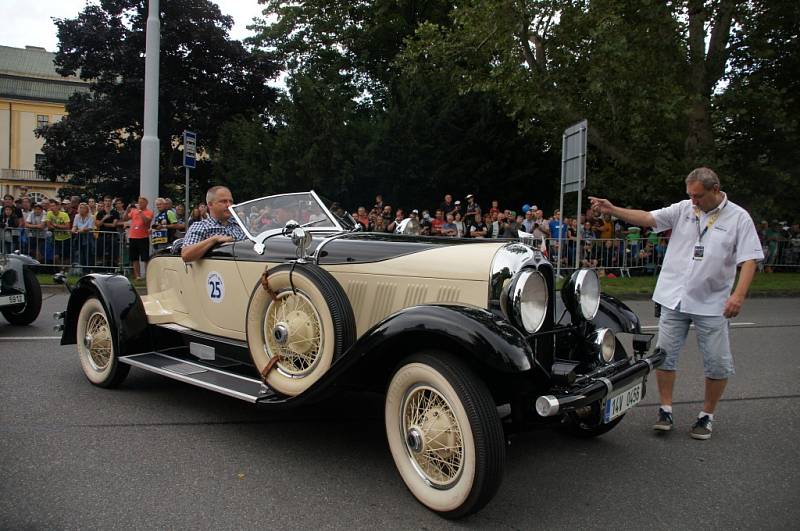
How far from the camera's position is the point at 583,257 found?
14.0 metres

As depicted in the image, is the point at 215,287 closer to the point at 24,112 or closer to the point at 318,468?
the point at 318,468

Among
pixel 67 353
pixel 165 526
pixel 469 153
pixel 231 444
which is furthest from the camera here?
pixel 469 153

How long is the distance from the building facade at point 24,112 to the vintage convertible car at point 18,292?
5762 cm

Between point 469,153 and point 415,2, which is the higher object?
point 415,2

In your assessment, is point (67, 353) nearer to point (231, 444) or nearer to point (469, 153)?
point (231, 444)

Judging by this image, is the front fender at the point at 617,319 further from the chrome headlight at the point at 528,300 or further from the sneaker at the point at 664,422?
the chrome headlight at the point at 528,300

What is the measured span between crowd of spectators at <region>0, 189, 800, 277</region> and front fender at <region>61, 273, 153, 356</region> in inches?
220

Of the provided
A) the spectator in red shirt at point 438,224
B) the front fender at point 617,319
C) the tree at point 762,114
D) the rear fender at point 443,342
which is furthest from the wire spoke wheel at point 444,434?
the tree at point 762,114

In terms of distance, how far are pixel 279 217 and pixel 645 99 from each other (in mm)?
13697

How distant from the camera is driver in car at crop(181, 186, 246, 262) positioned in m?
4.60

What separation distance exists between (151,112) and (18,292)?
547 cm

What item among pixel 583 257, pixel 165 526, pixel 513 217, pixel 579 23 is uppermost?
pixel 579 23

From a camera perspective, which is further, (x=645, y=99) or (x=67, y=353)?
(x=645, y=99)

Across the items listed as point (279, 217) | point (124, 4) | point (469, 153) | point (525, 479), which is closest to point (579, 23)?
point (469, 153)
